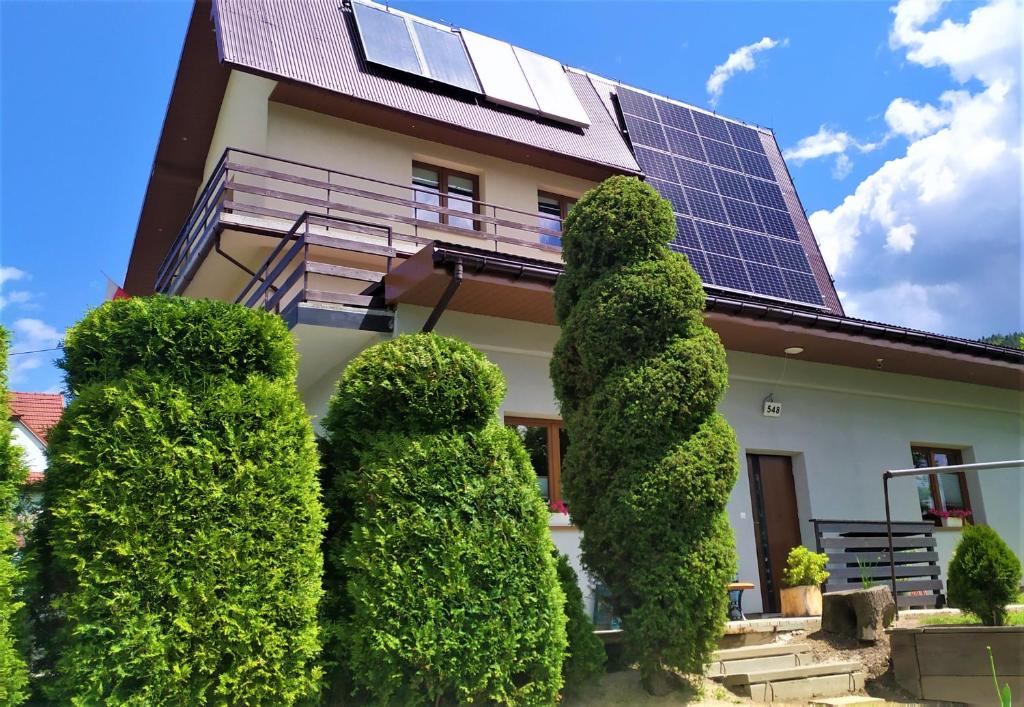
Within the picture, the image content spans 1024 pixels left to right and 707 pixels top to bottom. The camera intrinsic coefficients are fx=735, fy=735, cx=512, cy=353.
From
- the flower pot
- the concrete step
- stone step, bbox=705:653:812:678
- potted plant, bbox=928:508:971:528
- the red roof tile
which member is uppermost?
the red roof tile

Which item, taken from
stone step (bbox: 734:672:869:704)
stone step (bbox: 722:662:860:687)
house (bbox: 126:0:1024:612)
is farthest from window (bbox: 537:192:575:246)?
stone step (bbox: 734:672:869:704)

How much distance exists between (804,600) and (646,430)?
4.83 metres

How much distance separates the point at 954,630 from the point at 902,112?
9.40 meters

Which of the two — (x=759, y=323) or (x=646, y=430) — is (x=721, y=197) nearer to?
(x=759, y=323)

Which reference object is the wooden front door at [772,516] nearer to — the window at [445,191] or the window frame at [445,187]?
the window frame at [445,187]

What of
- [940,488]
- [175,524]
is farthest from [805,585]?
[175,524]

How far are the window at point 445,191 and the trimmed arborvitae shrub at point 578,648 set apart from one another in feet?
27.7

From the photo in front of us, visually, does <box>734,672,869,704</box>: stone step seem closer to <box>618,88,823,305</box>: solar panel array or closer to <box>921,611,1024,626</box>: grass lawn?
<box>921,611,1024,626</box>: grass lawn

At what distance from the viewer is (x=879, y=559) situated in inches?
393

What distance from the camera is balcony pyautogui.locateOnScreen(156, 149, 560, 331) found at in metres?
10.2

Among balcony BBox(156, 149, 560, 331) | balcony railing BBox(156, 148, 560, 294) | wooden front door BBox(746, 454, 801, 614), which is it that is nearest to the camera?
balcony BBox(156, 149, 560, 331)

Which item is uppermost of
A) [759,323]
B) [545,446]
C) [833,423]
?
[759,323]

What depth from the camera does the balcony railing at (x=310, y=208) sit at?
1054cm

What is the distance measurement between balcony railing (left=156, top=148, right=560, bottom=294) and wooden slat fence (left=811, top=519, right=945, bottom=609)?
6.11 m
